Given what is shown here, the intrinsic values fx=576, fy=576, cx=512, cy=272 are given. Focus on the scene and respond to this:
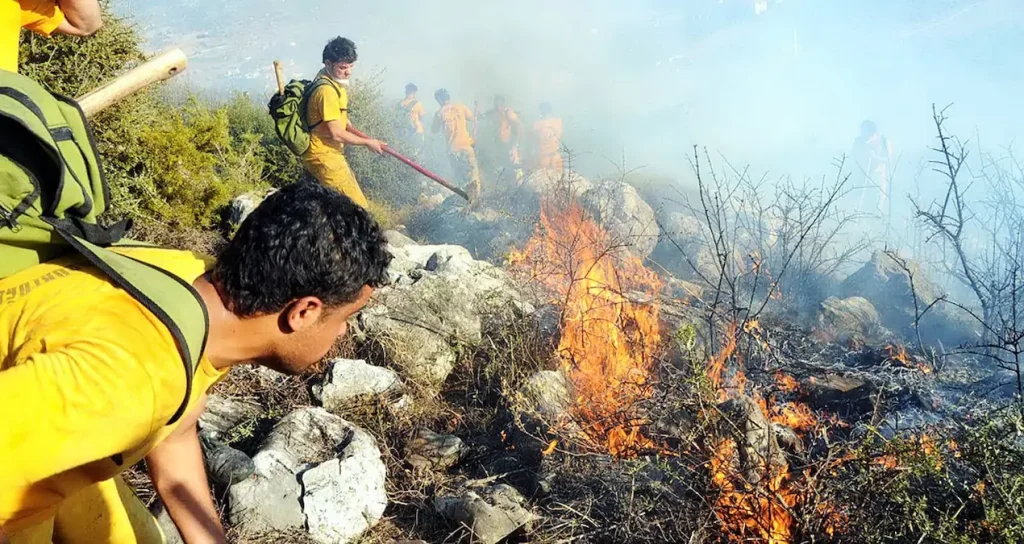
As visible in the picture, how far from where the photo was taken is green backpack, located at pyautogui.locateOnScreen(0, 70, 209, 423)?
1.15 m

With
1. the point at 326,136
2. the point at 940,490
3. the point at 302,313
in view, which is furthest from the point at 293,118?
the point at 940,490

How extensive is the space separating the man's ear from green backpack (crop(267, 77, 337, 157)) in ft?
16.1

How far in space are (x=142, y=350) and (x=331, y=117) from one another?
5.12 metres

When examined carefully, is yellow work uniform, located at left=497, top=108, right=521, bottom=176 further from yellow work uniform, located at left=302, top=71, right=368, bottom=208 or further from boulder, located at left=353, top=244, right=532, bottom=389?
boulder, located at left=353, top=244, right=532, bottom=389

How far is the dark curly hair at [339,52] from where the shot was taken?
5660 millimetres

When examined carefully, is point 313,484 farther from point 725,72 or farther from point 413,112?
point 725,72

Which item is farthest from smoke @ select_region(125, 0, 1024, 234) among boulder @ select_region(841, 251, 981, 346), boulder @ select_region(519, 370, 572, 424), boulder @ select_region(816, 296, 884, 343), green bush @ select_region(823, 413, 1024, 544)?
green bush @ select_region(823, 413, 1024, 544)

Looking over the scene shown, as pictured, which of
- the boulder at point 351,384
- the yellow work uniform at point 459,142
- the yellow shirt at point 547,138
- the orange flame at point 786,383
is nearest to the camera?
the boulder at point 351,384

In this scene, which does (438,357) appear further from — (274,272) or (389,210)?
(389,210)

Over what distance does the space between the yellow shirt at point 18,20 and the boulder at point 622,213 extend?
7.93 m

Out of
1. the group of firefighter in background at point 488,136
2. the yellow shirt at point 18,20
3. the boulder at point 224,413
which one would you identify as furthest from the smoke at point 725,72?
the yellow shirt at point 18,20

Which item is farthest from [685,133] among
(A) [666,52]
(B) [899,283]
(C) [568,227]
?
(C) [568,227]

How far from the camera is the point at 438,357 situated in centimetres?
483

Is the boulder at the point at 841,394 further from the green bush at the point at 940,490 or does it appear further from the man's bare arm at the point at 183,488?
the man's bare arm at the point at 183,488
